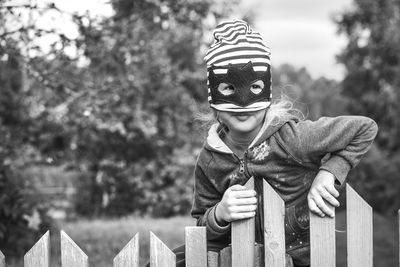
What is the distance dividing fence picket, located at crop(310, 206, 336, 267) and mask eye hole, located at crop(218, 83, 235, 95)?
2.06ft

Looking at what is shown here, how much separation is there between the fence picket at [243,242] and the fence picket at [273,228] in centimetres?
6

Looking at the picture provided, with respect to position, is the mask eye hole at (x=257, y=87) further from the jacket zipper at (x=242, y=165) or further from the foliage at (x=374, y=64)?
the foliage at (x=374, y=64)

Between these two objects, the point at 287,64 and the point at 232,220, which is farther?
the point at 287,64

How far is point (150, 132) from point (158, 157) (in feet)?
3.45

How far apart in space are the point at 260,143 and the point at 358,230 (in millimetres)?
573

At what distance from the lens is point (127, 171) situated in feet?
42.6

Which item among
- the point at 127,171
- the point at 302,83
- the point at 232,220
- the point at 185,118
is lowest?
the point at 232,220

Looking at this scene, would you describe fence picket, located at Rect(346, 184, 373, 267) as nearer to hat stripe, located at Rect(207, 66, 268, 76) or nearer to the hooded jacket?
the hooded jacket

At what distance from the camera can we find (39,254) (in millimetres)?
2691

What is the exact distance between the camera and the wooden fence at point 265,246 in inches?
98.8

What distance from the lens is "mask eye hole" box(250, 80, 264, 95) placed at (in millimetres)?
2752

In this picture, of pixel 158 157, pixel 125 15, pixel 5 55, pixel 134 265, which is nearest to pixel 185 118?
pixel 158 157

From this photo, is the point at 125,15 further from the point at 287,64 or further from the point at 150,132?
the point at 287,64

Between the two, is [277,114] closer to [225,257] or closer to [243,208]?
[243,208]
